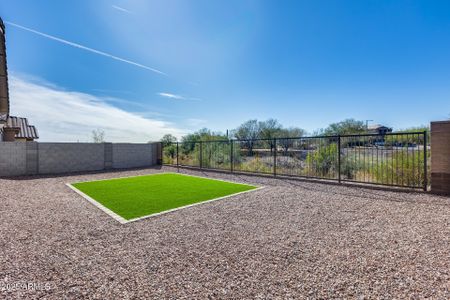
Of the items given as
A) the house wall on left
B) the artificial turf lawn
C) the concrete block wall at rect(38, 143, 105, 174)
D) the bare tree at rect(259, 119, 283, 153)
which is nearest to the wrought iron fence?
the artificial turf lawn

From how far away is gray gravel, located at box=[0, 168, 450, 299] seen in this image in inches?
73.5

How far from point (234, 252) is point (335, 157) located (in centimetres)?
630

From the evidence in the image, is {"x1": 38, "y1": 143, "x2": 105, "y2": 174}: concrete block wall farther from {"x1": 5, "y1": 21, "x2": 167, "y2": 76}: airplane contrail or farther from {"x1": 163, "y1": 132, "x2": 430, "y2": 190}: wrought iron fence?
{"x1": 163, "y1": 132, "x2": 430, "y2": 190}: wrought iron fence

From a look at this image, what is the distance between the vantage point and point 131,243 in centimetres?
282

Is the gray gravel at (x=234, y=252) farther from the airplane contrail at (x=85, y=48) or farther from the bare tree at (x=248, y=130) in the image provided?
the bare tree at (x=248, y=130)

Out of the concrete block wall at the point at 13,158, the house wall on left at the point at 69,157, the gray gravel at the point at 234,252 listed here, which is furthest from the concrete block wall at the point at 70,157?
the gray gravel at the point at 234,252

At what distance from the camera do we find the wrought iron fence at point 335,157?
589 centimetres

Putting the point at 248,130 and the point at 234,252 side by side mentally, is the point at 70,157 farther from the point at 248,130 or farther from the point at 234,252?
the point at 248,130

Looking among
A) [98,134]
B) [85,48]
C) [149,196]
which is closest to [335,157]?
[149,196]

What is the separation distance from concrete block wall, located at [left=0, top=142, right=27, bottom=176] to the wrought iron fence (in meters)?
Answer: 8.06

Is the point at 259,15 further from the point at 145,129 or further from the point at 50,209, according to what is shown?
the point at 145,129

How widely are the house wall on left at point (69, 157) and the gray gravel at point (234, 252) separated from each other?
6.96 meters

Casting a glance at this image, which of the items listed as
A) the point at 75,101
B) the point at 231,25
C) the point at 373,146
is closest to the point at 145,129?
the point at 75,101

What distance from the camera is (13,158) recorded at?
9.56m
